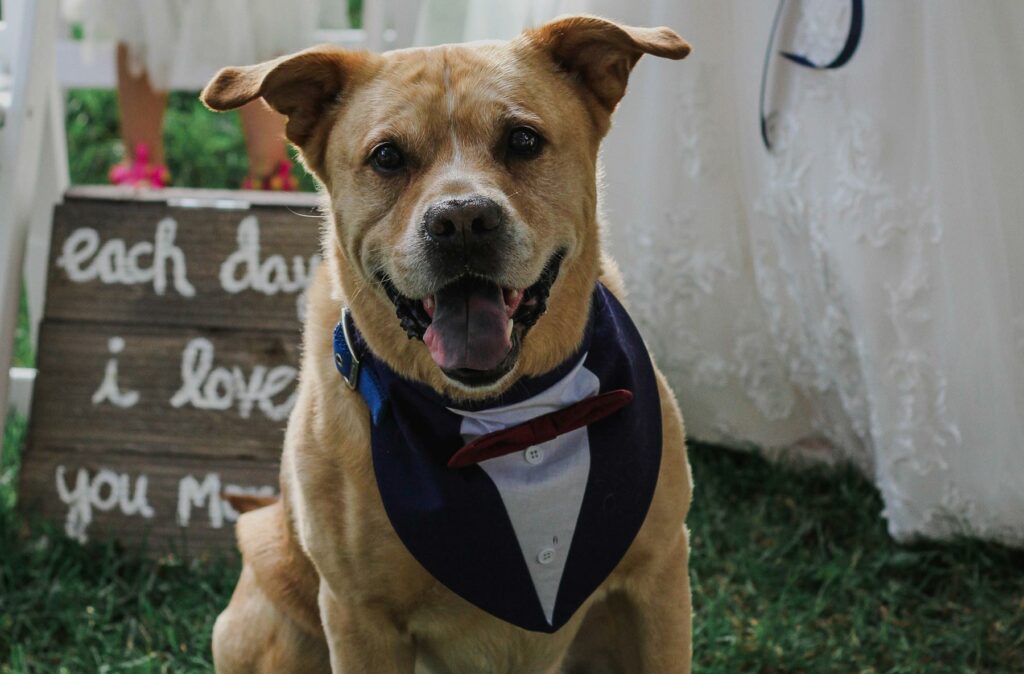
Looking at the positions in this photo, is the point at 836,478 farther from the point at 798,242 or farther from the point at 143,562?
→ the point at 143,562

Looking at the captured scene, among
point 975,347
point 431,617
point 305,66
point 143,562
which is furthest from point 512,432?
point 143,562

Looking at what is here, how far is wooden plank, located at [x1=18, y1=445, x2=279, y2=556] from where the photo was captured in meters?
3.41

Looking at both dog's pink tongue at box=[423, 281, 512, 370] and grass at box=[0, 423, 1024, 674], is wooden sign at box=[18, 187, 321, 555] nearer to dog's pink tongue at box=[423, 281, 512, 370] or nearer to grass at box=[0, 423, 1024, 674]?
grass at box=[0, 423, 1024, 674]

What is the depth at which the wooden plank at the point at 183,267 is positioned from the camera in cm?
350

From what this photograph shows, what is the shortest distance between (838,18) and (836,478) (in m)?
1.30

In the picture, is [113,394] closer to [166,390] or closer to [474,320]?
[166,390]

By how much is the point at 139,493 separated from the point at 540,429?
1694 mm

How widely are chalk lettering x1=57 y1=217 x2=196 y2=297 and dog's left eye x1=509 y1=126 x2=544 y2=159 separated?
5.56 feet

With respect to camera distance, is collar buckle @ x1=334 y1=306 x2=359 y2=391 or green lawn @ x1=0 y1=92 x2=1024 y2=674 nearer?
collar buckle @ x1=334 y1=306 x2=359 y2=391

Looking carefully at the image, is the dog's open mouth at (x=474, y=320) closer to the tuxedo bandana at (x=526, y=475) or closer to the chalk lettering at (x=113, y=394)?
the tuxedo bandana at (x=526, y=475)

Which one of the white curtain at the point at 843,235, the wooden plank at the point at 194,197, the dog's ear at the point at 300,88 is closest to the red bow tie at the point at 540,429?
the dog's ear at the point at 300,88

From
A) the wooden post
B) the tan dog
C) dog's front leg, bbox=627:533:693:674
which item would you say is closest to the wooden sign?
the wooden post

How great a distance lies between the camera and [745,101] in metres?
3.37

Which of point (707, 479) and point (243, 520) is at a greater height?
point (243, 520)
